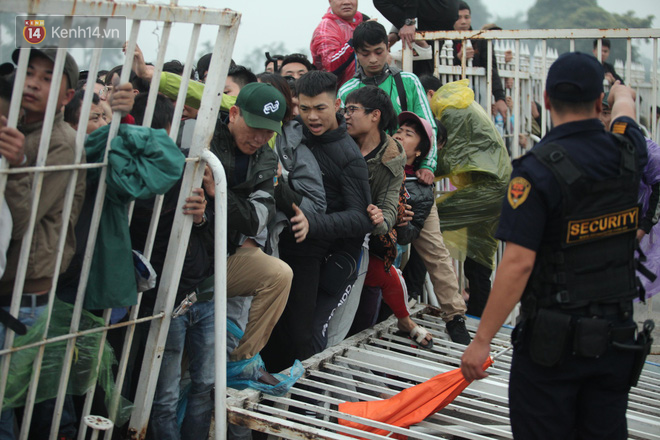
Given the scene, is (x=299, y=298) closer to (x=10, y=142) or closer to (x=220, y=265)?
(x=220, y=265)

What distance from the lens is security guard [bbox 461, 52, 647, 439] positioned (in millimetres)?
2625

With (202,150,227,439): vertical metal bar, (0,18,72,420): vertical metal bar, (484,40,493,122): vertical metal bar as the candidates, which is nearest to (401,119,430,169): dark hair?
(484,40,493,122): vertical metal bar

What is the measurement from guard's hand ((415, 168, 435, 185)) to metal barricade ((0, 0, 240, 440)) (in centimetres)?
226

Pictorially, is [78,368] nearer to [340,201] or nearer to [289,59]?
[340,201]

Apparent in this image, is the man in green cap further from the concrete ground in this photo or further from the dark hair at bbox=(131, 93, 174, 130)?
the concrete ground

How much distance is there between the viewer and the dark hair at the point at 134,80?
3.90m

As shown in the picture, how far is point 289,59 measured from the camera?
562 centimetres

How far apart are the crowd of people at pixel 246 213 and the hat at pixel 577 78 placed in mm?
620

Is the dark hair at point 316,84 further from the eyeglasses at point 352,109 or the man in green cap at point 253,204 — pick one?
the man in green cap at point 253,204

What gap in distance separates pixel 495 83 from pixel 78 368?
17.0 ft

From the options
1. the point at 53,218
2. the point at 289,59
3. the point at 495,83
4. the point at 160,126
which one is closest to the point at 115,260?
the point at 53,218

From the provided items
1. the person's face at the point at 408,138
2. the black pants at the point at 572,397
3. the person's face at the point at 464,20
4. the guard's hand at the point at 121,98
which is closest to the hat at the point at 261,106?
the guard's hand at the point at 121,98

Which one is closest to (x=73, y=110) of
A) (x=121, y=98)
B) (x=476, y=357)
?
(x=121, y=98)

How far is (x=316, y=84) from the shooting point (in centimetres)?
414
